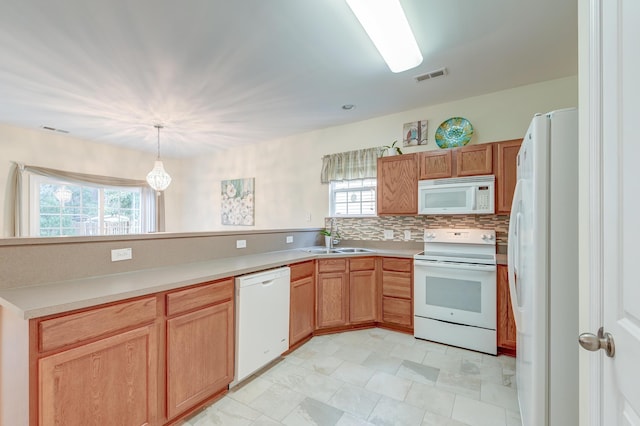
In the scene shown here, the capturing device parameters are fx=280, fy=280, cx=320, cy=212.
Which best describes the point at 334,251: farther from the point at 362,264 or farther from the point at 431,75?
the point at 431,75

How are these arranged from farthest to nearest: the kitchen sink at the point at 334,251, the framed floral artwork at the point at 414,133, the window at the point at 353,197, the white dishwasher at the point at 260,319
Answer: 1. the window at the point at 353,197
2. the framed floral artwork at the point at 414,133
3. the kitchen sink at the point at 334,251
4. the white dishwasher at the point at 260,319

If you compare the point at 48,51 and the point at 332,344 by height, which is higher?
the point at 48,51

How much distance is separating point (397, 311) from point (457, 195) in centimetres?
136

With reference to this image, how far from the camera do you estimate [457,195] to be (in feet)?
9.25

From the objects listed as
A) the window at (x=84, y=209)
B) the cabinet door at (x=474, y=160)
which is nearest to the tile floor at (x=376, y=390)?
the cabinet door at (x=474, y=160)

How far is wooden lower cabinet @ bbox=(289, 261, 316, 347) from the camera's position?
255 cm

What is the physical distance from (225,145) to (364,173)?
274 centimetres

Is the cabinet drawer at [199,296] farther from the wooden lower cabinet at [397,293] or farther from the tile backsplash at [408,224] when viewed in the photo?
the tile backsplash at [408,224]

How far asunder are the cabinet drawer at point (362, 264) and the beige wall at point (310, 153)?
1.20 metres

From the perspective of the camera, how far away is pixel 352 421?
1.68 m

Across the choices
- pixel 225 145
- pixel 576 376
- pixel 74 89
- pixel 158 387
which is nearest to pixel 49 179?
pixel 74 89

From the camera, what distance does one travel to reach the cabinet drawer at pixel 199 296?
5.30ft

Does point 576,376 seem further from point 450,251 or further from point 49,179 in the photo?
point 49,179

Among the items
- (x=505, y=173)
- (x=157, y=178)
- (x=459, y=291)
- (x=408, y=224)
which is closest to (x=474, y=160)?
(x=505, y=173)
